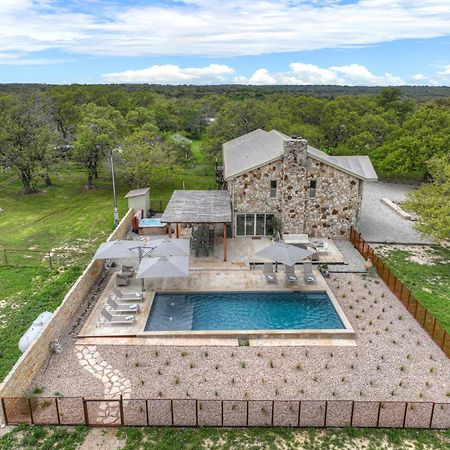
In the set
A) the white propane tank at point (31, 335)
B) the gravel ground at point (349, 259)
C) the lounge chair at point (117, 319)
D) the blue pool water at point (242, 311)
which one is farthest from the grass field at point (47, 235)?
the gravel ground at point (349, 259)

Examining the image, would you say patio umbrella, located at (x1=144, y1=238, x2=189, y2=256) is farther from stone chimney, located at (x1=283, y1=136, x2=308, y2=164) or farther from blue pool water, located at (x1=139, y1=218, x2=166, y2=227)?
stone chimney, located at (x1=283, y1=136, x2=308, y2=164)

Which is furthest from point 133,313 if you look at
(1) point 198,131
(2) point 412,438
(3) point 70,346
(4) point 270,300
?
(1) point 198,131

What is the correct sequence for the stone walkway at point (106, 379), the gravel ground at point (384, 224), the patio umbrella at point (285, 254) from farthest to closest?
the gravel ground at point (384, 224)
the patio umbrella at point (285, 254)
the stone walkway at point (106, 379)

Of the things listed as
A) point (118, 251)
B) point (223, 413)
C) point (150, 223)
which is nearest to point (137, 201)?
point (150, 223)

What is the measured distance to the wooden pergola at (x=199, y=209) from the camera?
22.3m

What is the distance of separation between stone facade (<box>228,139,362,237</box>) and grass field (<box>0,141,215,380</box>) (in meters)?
10.3

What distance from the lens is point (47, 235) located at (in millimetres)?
28719

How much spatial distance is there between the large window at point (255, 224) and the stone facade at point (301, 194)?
0.40 m

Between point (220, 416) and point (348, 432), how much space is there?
364 centimetres

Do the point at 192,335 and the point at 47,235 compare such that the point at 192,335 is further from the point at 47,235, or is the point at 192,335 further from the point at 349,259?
the point at 47,235

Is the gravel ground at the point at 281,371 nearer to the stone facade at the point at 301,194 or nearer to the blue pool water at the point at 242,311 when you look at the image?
the blue pool water at the point at 242,311

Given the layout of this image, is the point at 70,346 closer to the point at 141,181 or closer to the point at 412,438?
the point at 412,438

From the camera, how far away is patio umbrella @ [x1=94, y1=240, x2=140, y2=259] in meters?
19.9

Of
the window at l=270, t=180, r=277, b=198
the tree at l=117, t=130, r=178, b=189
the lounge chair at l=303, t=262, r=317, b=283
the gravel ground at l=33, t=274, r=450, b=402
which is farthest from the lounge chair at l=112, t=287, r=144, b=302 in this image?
the tree at l=117, t=130, r=178, b=189
